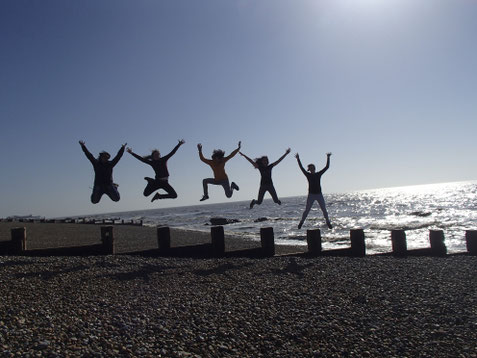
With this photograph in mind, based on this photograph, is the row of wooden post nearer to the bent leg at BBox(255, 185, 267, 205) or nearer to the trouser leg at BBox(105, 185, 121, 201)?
the bent leg at BBox(255, 185, 267, 205)

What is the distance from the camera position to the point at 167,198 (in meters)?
9.91

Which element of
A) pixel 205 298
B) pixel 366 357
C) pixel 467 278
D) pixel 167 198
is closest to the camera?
pixel 366 357

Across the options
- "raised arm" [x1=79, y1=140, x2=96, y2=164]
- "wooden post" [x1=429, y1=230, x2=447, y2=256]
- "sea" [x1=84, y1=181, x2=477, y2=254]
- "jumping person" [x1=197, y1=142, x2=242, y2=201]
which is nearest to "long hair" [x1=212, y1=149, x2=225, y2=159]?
"jumping person" [x1=197, y1=142, x2=242, y2=201]

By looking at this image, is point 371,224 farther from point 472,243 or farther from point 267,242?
point 267,242

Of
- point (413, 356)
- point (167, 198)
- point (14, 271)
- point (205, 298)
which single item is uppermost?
point (167, 198)

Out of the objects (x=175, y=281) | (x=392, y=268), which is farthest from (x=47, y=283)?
(x=392, y=268)

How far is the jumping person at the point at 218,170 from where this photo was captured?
1052 centimetres

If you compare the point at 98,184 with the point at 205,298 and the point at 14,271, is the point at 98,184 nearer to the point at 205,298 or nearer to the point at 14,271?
the point at 14,271

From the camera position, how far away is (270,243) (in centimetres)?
1124

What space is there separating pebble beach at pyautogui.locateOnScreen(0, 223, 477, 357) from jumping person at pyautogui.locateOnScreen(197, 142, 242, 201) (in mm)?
2112

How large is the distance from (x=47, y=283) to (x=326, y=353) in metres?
5.71

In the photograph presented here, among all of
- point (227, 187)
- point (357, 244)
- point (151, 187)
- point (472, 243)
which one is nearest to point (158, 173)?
point (151, 187)

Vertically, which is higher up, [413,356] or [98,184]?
[98,184]

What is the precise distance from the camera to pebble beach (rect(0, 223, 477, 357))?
5305 millimetres
